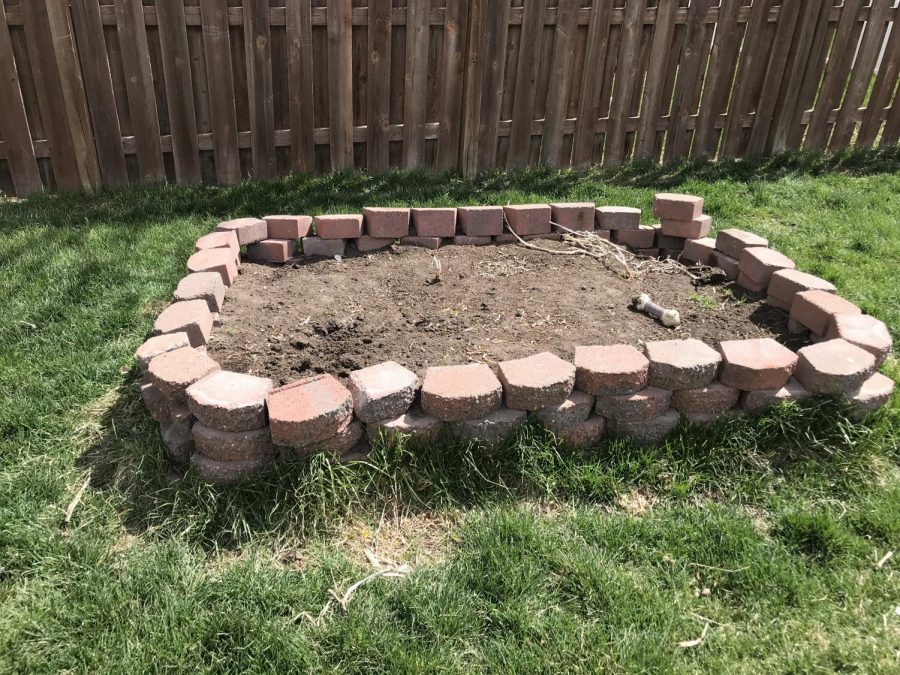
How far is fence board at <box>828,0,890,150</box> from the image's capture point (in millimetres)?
7477

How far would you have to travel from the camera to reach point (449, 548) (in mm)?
2572

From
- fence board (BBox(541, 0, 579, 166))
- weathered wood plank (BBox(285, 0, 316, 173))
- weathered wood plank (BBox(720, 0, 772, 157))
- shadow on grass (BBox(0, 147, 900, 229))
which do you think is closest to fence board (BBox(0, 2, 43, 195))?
shadow on grass (BBox(0, 147, 900, 229))

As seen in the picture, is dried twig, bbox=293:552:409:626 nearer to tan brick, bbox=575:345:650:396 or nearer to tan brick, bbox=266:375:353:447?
tan brick, bbox=266:375:353:447

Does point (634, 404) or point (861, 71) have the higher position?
point (861, 71)

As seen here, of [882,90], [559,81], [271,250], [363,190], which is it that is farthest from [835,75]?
[271,250]

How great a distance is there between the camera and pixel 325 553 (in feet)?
8.22

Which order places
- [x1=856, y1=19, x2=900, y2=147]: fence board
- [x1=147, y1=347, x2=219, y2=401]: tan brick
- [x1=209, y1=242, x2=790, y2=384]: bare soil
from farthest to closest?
[x1=856, y1=19, x2=900, y2=147]: fence board < [x1=209, y1=242, x2=790, y2=384]: bare soil < [x1=147, y1=347, x2=219, y2=401]: tan brick

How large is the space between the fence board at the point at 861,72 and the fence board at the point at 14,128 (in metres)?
8.19

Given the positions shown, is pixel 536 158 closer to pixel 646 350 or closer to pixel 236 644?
pixel 646 350

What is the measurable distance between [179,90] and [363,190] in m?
1.73

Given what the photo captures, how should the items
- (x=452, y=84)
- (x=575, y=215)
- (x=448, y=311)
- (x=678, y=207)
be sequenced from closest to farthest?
(x=448, y=311)
(x=678, y=207)
(x=575, y=215)
(x=452, y=84)

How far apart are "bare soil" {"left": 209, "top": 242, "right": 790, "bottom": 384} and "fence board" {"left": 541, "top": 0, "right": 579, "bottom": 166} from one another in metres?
2.63

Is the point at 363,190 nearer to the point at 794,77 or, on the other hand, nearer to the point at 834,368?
the point at 834,368

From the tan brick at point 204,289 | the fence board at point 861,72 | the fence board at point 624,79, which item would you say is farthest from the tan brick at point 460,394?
the fence board at point 861,72
